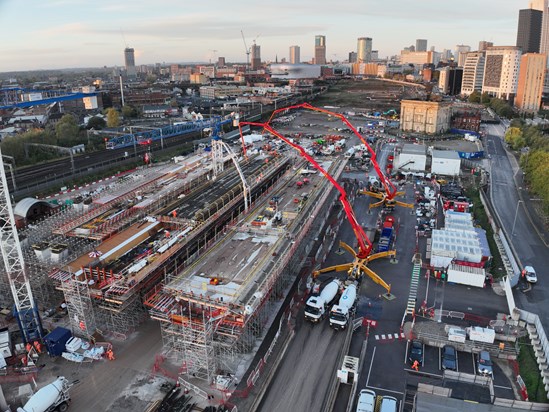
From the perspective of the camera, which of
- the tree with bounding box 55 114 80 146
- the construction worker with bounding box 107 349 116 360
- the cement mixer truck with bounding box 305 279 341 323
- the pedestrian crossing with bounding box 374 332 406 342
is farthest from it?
the tree with bounding box 55 114 80 146

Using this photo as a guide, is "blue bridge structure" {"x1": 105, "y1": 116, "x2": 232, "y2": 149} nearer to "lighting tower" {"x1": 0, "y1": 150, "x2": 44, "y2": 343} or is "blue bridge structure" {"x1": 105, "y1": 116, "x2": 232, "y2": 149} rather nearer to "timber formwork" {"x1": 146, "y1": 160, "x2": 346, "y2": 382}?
"timber formwork" {"x1": 146, "y1": 160, "x2": 346, "y2": 382}

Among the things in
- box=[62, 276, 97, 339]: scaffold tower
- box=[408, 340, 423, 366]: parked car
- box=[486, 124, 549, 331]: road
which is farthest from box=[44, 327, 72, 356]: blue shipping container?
box=[486, 124, 549, 331]: road

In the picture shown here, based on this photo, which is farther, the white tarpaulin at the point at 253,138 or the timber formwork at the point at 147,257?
the white tarpaulin at the point at 253,138

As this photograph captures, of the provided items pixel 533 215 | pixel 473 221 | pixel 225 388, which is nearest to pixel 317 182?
pixel 473 221

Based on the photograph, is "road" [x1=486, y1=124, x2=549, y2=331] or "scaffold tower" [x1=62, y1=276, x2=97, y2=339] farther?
"road" [x1=486, y1=124, x2=549, y2=331]

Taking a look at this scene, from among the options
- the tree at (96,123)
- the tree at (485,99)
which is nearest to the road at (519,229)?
the tree at (485,99)

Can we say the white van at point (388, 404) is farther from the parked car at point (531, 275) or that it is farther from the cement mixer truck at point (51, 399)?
the parked car at point (531, 275)

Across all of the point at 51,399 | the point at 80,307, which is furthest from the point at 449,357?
the point at 80,307
